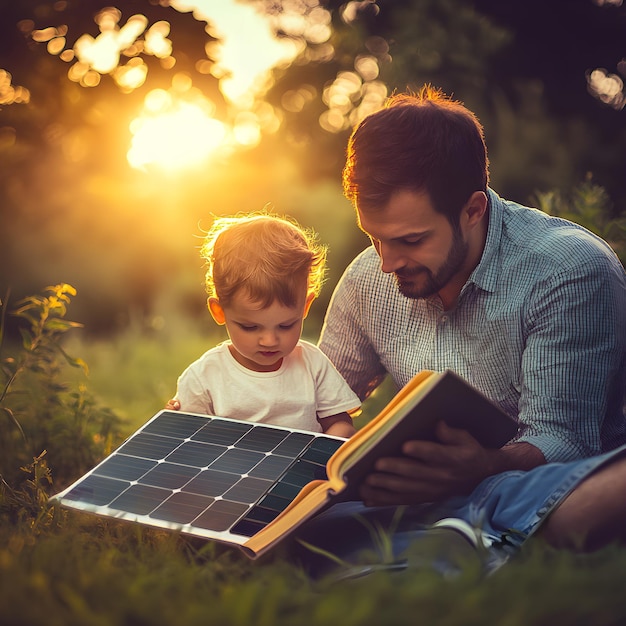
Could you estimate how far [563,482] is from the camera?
2295mm

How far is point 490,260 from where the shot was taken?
11.2 ft

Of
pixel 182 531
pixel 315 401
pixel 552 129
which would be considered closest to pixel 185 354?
pixel 552 129

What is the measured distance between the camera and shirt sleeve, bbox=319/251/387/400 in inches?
158

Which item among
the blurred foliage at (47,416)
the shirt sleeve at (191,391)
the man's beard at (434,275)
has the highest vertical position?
the man's beard at (434,275)

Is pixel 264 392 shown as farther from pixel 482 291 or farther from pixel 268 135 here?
pixel 268 135

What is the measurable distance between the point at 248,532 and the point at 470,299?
1544 mm

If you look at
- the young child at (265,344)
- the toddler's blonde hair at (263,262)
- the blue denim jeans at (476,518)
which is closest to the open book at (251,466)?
the blue denim jeans at (476,518)

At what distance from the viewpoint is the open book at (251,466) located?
7.27 feet

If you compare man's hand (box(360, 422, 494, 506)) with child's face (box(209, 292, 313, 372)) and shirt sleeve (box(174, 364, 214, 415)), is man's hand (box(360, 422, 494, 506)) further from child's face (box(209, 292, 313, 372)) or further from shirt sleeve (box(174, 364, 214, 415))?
shirt sleeve (box(174, 364, 214, 415))

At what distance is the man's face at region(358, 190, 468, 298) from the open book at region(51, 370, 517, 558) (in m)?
0.83

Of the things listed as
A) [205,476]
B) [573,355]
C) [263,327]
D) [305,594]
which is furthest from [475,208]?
[305,594]

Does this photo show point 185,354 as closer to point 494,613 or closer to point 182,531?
point 182,531

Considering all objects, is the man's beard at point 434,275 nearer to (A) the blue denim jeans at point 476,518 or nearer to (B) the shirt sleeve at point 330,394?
(B) the shirt sleeve at point 330,394

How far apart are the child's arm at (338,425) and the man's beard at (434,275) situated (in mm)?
663
